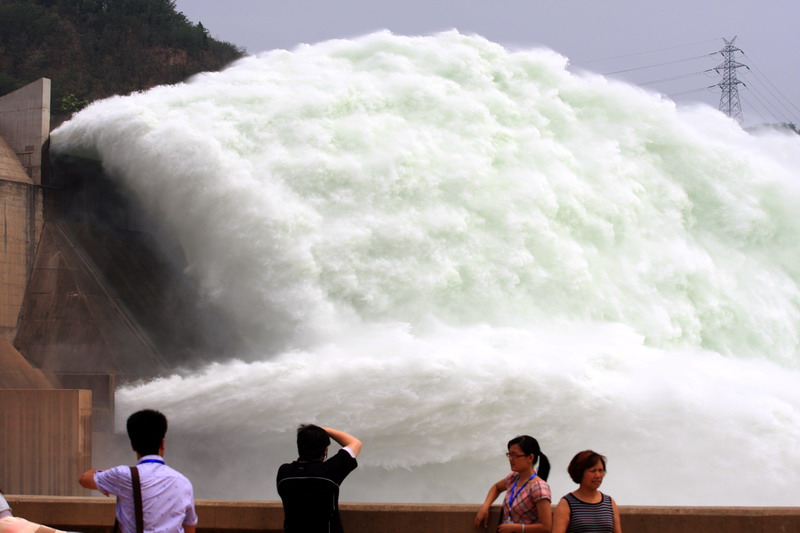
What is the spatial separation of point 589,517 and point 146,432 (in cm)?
253

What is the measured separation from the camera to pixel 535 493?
19.2ft

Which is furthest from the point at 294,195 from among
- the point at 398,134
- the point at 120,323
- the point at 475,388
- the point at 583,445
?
the point at 583,445

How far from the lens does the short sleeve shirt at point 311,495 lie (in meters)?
5.52

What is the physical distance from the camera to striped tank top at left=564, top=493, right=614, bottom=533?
5.48m

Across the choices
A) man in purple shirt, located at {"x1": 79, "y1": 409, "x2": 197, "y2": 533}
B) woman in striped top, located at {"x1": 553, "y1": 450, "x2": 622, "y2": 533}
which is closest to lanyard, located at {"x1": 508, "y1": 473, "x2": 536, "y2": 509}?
woman in striped top, located at {"x1": 553, "y1": 450, "x2": 622, "y2": 533}

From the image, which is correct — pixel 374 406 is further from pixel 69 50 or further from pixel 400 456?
pixel 69 50

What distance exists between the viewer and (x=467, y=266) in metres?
18.3

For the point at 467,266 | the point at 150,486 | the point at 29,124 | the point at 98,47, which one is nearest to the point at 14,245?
the point at 29,124

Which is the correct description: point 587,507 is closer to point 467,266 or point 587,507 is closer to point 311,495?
point 311,495

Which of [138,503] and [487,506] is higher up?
[138,503]

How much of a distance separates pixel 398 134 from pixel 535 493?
47.2 ft

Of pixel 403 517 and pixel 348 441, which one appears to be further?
pixel 403 517

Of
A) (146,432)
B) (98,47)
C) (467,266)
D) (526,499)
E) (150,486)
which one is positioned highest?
(98,47)

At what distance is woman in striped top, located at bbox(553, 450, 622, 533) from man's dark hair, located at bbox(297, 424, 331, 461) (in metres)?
1.42
